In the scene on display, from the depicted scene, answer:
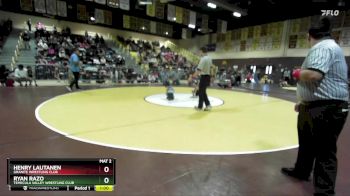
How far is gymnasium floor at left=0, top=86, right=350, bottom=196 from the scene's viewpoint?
200 cm

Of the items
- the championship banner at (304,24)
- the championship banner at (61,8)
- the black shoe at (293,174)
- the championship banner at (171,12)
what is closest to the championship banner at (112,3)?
the championship banner at (171,12)

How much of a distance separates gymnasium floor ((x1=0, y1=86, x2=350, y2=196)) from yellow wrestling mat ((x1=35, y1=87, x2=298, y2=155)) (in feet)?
0.05

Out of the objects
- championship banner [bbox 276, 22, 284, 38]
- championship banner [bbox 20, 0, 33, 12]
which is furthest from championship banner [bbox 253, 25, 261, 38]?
championship banner [bbox 20, 0, 33, 12]

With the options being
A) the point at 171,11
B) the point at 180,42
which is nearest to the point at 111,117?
the point at 171,11

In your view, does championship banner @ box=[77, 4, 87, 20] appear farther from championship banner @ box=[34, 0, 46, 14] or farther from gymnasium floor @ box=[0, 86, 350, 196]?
gymnasium floor @ box=[0, 86, 350, 196]

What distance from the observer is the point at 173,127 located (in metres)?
3.80

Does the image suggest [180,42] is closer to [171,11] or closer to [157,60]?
[157,60]

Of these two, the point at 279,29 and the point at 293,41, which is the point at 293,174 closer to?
the point at 293,41

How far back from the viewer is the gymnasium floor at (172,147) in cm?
200

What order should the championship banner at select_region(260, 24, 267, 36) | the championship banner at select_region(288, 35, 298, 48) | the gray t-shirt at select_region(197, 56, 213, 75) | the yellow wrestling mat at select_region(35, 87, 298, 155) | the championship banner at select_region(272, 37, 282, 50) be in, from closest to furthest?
the yellow wrestling mat at select_region(35, 87, 298, 155) < the gray t-shirt at select_region(197, 56, 213, 75) < the championship banner at select_region(288, 35, 298, 48) < the championship banner at select_region(272, 37, 282, 50) < the championship banner at select_region(260, 24, 267, 36)

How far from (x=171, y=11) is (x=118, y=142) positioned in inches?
445

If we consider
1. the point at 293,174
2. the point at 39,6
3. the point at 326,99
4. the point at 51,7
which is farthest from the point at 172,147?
the point at 51,7
